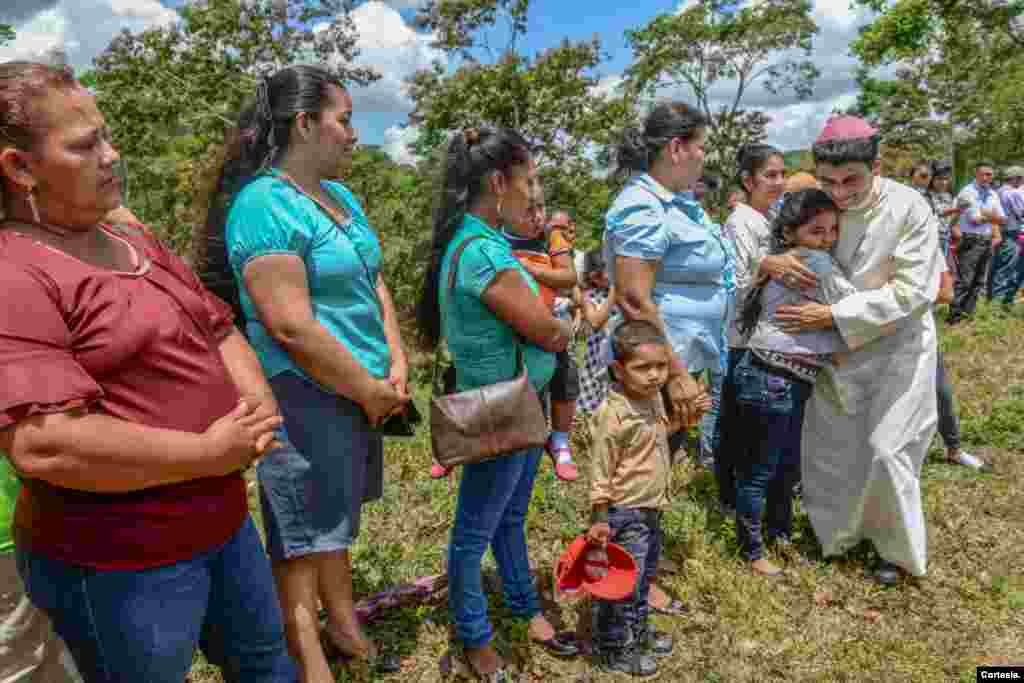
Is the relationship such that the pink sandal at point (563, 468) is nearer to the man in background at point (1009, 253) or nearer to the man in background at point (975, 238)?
the man in background at point (975, 238)

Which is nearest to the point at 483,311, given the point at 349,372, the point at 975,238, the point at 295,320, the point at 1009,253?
the point at 349,372

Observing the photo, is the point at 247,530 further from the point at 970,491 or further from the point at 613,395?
the point at 970,491

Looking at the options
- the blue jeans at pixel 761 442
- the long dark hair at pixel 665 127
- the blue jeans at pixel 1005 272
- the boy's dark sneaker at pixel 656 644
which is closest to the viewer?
the boy's dark sneaker at pixel 656 644

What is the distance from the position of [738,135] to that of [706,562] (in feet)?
56.9

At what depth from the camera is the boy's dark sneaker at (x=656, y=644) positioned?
2748 millimetres

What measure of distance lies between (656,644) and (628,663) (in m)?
0.17

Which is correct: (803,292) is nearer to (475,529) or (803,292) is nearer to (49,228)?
(475,529)

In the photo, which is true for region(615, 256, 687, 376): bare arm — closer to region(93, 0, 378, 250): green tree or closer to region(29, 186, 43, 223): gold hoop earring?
region(29, 186, 43, 223): gold hoop earring

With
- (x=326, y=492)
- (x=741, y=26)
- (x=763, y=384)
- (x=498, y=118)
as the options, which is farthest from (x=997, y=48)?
(x=326, y=492)

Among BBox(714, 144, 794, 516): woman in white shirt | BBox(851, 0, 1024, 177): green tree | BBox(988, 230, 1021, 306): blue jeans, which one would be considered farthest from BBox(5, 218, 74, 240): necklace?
BBox(851, 0, 1024, 177): green tree

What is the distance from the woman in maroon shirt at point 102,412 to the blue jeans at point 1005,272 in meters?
9.85

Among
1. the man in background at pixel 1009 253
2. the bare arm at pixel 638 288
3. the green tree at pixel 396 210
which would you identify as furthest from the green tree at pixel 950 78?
the bare arm at pixel 638 288

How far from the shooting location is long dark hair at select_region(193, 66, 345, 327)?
7.03 feet

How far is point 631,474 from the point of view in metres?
2.58
